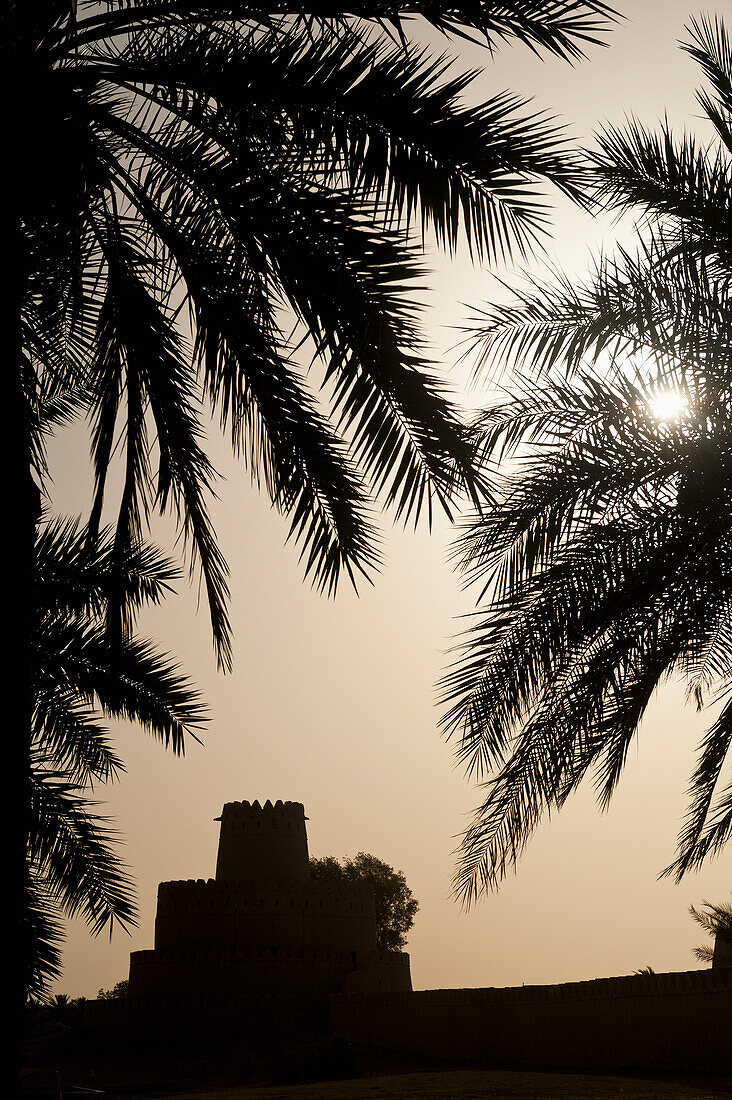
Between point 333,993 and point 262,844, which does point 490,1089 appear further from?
point 262,844

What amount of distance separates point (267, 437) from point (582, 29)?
7.92 ft

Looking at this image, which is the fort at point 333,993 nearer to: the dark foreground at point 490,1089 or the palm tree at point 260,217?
the dark foreground at point 490,1089

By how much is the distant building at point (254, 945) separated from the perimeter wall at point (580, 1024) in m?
4.21

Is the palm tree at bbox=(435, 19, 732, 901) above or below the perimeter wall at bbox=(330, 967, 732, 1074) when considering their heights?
above

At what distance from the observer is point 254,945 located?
2319 centimetres

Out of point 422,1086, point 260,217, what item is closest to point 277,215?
point 260,217

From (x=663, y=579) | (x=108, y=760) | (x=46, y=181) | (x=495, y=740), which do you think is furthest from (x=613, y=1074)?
(x=46, y=181)

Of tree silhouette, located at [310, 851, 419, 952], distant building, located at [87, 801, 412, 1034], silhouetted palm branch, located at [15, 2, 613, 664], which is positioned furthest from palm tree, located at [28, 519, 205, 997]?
tree silhouette, located at [310, 851, 419, 952]

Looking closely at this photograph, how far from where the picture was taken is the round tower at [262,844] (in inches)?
985

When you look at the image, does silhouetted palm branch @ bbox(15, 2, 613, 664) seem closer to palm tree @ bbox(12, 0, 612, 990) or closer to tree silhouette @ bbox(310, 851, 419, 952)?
palm tree @ bbox(12, 0, 612, 990)

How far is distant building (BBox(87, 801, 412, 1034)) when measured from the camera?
72.0ft

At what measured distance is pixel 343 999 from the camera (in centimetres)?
2091

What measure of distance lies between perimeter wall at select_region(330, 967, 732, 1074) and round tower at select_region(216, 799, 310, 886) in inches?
255

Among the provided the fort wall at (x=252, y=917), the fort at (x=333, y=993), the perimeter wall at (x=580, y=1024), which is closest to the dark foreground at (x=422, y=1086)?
the perimeter wall at (x=580, y=1024)
